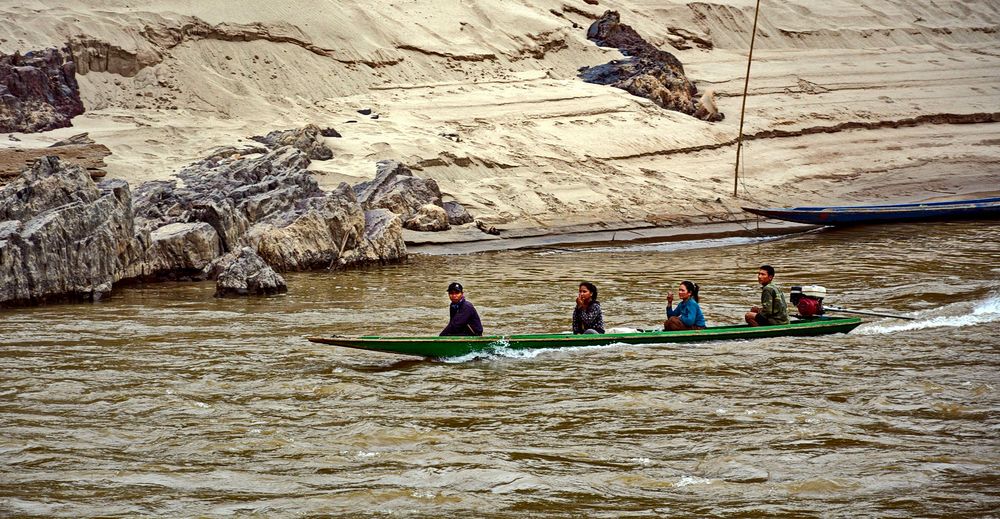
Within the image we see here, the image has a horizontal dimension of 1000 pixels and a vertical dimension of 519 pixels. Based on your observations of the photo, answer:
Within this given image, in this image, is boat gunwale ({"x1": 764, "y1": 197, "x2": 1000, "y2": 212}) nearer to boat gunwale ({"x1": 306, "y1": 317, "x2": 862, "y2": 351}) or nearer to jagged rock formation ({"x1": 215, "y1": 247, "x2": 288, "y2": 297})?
boat gunwale ({"x1": 306, "y1": 317, "x2": 862, "y2": 351})

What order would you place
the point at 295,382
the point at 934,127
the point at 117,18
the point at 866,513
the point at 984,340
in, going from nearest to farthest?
the point at 866,513 → the point at 295,382 → the point at 984,340 → the point at 117,18 → the point at 934,127

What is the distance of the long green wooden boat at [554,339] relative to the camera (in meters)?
10.9

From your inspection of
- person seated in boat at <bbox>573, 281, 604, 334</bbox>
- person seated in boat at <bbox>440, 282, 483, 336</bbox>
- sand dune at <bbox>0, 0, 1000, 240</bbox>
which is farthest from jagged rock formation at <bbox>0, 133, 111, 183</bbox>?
person seated in boat at <bbox>573, 281, 604, 334</bbox>

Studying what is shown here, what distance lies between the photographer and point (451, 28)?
3095 cm

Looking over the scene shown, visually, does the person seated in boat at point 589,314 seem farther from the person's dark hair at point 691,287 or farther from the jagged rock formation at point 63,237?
the jagged rock formation at point 63,237

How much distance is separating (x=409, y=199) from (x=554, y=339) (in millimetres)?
10276

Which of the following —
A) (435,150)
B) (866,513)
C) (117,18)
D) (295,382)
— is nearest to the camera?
(866,513)

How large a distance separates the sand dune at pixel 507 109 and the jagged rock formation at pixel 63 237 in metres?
3.70

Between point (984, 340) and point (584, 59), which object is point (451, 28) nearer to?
point (584, 59)

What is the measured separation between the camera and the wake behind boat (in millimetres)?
22234

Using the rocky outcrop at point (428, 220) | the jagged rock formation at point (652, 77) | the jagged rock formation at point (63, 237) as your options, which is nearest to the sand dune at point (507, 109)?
the rocky outcrop at point (428, 220)

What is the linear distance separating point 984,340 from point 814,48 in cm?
2545

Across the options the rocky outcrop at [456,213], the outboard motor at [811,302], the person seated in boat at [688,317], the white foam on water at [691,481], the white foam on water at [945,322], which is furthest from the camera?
the rocky outcrop at [456,213]

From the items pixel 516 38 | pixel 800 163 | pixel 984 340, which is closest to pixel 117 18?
pixel 516 38
